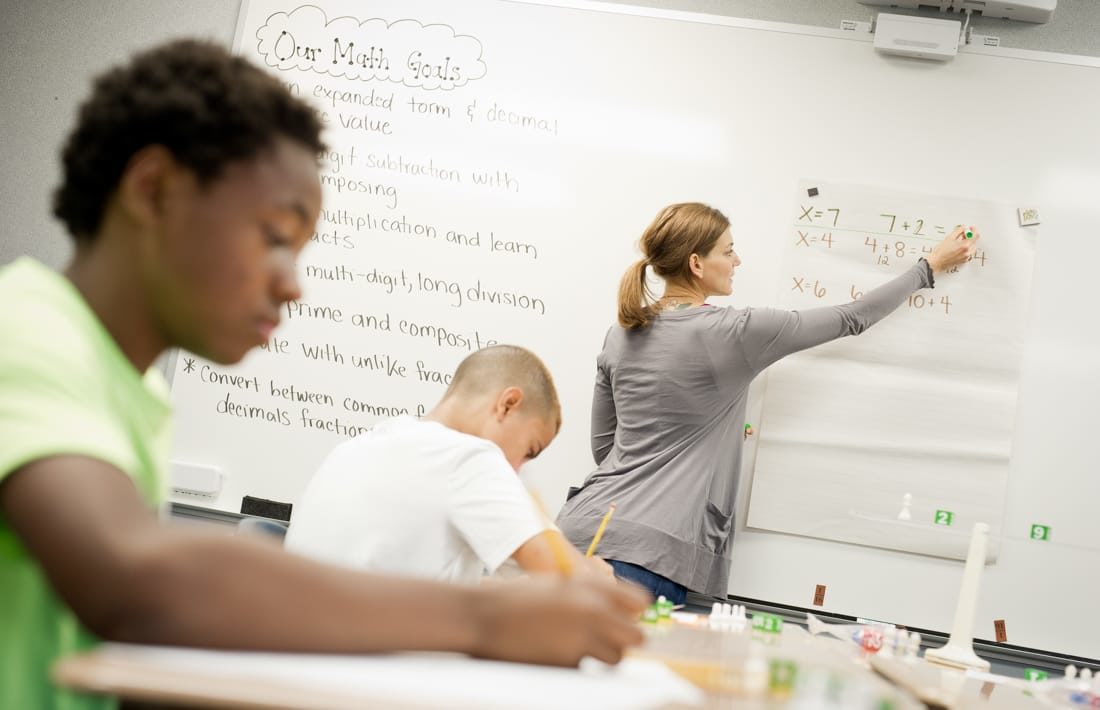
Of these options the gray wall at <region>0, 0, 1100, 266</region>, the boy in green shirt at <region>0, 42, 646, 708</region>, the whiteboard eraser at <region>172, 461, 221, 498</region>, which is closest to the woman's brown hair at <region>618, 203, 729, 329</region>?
the whiteboard eraser at <region>172, 461, 221, 498</region>

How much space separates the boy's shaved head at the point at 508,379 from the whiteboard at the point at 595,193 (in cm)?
115

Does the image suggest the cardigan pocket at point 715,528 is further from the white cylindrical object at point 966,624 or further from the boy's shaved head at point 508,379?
the boy's shaved head at point 508,379

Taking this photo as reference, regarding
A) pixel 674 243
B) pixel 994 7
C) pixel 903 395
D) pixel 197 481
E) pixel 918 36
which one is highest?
pixel 994 7

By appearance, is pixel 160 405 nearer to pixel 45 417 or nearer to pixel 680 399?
pixel 45 417

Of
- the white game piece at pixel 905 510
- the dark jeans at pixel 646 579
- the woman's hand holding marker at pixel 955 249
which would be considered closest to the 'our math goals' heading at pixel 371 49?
the woman's hand holding marker at pixel 955 249

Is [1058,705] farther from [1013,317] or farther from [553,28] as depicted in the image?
[553,28]

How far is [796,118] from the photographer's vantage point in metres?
2.93

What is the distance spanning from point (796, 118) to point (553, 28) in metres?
0.77

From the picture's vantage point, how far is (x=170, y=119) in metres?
0.65

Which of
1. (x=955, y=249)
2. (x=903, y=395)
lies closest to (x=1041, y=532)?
(x=903, y=395)

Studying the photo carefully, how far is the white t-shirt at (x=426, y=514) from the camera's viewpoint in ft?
4.25

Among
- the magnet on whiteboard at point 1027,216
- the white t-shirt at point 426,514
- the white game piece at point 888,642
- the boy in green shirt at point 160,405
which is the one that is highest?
the magnet on whiteboard at point 1027,216

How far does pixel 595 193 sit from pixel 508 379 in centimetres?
140

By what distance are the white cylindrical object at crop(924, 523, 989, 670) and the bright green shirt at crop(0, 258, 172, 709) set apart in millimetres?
1561
